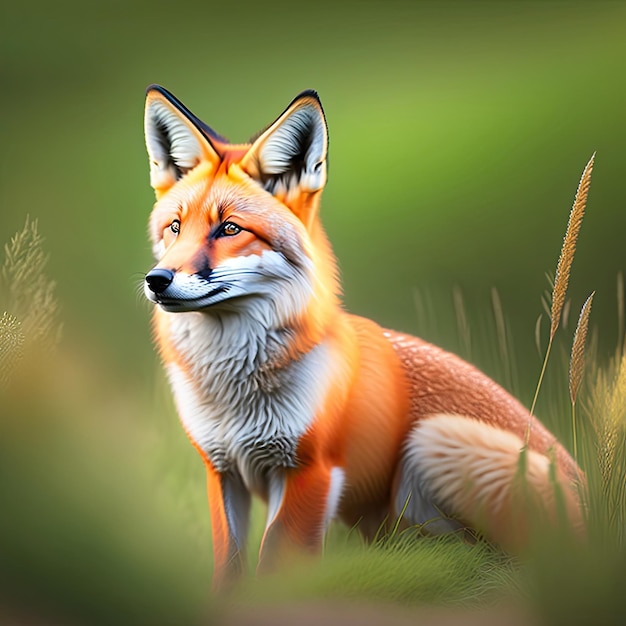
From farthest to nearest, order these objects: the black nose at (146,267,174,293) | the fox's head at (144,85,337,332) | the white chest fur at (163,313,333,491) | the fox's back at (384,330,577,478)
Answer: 1. the fox's back at (384,330,577,478)
2. the white chest fur at (163,313,333,491)
3. the fox's head at (144,85,337,332)
4. the black nose at (146,267,174,293)

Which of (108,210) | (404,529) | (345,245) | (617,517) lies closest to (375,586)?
(404,529)

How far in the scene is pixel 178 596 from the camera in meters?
2.46

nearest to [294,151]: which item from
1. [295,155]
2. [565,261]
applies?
[295,155]

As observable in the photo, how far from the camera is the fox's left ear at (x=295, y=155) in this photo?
2.38 metres

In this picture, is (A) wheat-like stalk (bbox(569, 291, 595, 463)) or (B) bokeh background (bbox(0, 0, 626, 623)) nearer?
(A) wheat-like stalk (bbox(569, 291, 595, 463))

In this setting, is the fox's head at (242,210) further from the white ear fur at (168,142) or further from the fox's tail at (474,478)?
the fox's tail at (474,478)

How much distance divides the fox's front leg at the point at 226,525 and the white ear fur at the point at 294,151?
2.81 ft

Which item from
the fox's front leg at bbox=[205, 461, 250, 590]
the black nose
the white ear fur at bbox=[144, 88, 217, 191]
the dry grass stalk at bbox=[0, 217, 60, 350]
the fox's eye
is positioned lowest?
the fox's front leg at bbox=[205, 461, 250, 590]

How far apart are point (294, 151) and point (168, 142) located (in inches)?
15.4

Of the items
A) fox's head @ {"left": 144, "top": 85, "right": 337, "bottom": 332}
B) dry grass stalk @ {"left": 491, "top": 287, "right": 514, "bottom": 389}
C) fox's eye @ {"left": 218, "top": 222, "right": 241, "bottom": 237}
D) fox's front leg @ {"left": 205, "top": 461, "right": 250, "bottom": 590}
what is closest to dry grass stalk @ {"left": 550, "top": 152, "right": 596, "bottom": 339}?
dry grass stalk @ {"left": 491, "top": 287, "right": 514, "bottom": 389}

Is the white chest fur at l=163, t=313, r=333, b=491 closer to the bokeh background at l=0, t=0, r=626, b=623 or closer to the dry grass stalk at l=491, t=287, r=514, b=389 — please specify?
the bokeh background at l=0, t=0, r=626, b=623

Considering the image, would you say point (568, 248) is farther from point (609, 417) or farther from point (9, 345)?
point (9, 345)

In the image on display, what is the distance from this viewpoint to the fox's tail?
249 cm

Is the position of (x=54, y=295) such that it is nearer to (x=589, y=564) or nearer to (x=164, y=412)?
(x=164, y=412)
